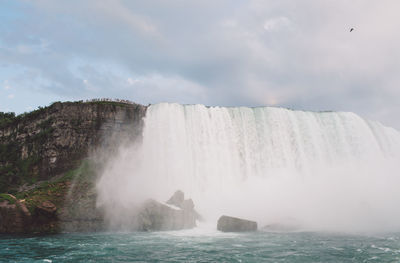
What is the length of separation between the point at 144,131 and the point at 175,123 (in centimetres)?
402

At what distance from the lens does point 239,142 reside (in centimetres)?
4059

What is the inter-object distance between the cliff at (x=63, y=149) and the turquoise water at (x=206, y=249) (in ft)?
22.0

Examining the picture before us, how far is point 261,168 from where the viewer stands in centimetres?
4003

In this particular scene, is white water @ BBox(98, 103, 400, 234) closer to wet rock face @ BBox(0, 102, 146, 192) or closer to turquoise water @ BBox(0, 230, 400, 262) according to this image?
wet rock face @ BBox(0, 102, 146, 192)

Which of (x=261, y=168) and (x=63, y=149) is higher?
(x=63, y=149)

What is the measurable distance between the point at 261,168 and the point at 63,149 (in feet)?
80.0

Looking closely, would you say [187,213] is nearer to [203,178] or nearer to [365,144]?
[203,178]

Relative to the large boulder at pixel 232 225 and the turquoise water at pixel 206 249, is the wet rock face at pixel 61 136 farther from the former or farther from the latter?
the large boulder at pixel 232 225

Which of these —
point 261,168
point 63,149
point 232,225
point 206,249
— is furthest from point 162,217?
point 261,168

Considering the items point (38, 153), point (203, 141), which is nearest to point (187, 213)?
point (203, 141)

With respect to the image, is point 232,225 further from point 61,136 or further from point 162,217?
point 61,136

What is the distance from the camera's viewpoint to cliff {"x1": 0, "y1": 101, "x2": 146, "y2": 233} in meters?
28.5

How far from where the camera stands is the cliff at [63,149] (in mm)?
28453

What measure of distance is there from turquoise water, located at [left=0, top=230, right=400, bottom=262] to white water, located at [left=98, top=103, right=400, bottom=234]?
7.63 meters
